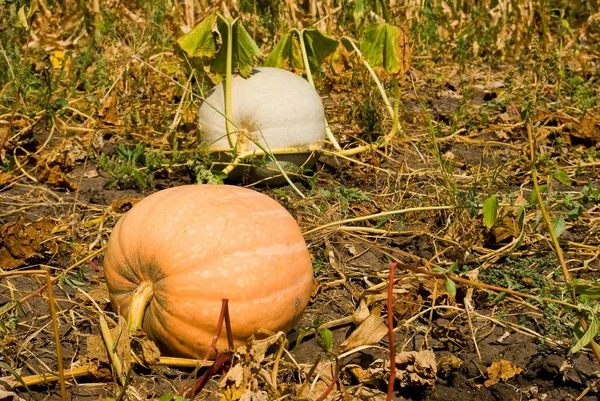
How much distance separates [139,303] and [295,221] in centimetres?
62

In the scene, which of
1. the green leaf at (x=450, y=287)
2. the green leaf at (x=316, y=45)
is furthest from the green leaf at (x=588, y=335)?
the green leaf at (x=316, y=45)

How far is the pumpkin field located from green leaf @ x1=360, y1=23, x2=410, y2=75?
1 centimetres

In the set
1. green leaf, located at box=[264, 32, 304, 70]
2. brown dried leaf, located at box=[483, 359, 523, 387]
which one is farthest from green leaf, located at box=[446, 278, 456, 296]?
green leaf, located at box=[264, 32, 304, 70]

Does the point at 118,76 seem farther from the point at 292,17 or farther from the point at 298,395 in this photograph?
the point at 298,395

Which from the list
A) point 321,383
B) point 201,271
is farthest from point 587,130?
point 201,271

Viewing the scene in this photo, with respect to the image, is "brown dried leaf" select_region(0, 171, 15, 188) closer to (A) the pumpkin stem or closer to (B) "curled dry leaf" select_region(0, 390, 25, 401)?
(A) the pumpkin stem

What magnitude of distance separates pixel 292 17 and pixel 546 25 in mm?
2121

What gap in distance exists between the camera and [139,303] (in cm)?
244

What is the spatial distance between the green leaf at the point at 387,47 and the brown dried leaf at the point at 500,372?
195cm

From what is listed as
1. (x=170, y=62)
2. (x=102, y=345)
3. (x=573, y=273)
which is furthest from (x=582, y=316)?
(x=170, y=62)

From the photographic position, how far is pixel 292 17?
6.29m

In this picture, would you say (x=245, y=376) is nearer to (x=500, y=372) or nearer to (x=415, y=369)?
(x=415, y=369)

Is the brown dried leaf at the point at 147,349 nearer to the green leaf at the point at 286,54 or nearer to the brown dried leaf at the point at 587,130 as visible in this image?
the green leaf at the point at 286,54

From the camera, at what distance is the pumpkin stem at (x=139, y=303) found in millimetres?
2426
